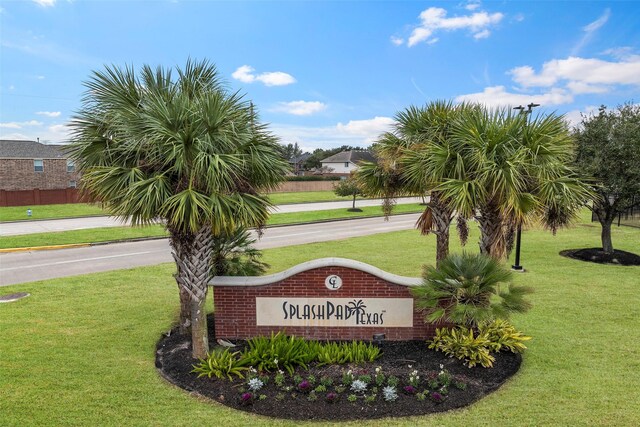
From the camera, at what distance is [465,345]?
6.83 metres

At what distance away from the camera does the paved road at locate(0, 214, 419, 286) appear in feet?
42.9

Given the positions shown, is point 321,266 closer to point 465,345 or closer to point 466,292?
point 466,292

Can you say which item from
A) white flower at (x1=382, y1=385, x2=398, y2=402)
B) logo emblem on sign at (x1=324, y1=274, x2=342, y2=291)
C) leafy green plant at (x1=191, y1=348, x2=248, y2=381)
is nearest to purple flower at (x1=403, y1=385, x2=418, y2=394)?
white flower at (x1=382, y1=385, x2=398, y2=402)

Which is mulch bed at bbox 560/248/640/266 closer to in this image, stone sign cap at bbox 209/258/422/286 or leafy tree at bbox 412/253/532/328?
leafy tree at bbox 412/253/532/328

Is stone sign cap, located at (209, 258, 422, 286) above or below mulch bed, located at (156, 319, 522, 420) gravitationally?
above

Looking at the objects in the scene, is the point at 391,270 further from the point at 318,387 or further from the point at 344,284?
the point at 318,387

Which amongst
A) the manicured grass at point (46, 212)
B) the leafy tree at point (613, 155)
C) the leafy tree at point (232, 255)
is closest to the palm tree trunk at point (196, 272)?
the leafy tree at point (232, 255)

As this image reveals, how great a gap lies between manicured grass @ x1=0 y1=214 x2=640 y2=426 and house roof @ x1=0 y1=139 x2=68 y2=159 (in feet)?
108

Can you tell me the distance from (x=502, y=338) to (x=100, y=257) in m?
14.0

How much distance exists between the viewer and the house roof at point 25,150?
37438 millimetres

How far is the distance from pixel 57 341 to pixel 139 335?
1418 mm

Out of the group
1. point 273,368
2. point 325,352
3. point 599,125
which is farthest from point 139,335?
point 599,125

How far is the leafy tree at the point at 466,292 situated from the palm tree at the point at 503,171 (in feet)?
3.69

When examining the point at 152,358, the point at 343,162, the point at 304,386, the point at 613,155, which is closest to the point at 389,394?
the point at 304,386
